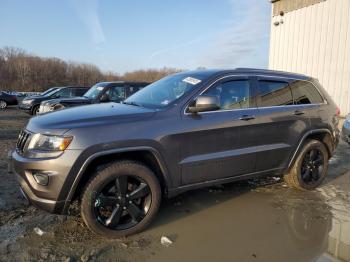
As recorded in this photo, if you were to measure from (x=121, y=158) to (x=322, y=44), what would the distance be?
52.1 feet

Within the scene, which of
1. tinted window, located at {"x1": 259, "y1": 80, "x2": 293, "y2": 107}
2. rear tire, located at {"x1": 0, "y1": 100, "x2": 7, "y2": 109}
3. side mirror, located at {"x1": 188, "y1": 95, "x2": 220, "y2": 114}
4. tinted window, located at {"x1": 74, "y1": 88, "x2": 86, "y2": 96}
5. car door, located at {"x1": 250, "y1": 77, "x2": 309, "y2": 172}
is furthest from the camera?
rear tire, located at {"x1": 0, "y1": 100, "x2": 7, "y2": 109}

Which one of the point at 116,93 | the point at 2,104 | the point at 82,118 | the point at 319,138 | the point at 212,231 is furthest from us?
the point at 2,104

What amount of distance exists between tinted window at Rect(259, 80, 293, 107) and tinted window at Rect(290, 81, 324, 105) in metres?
0.13

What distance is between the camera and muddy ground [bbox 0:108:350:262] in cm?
332

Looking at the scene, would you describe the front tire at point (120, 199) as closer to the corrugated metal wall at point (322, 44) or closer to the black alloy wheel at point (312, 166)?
the black alloy wheel at point (312, 166)

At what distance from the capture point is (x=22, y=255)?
127 inches

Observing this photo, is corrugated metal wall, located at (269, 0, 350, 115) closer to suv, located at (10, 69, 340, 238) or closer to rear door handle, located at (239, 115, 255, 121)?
suv, located at (10, 69, 340, 238)

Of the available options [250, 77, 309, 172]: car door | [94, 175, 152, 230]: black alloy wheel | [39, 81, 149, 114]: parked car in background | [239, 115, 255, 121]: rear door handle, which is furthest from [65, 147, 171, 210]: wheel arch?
[39, 81, 149, 114]: parked car in background

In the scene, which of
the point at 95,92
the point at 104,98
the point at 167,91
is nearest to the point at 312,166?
the point at 167,91

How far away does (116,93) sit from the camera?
418 inches

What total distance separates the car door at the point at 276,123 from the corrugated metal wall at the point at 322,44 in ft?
40.9

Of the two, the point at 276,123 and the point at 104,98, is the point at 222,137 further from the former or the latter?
the point at 104,98

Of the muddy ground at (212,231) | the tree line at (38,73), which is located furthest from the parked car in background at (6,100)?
the tree line at (38,73)

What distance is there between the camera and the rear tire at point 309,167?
5.10 meters
